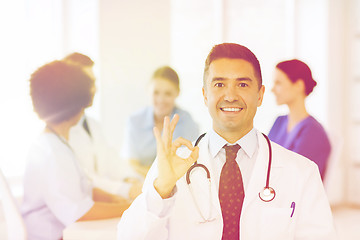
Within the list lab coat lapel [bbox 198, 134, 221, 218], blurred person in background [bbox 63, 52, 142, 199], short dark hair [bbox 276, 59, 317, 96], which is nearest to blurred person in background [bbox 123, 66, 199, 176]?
blurred person in background [bbox 63, 52, 142, 199]

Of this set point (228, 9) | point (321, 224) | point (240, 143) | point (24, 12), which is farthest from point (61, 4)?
point (321, 224)

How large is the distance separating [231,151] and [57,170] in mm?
907

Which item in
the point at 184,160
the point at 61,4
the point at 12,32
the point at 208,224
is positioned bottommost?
the point at 208,224

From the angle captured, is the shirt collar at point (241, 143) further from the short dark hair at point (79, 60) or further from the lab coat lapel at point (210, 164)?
the short dark hair at point (79, 60)

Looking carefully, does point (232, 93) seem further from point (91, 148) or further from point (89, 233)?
point (91, 148)

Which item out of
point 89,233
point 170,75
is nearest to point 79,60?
point 170,75

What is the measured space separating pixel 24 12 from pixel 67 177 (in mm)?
2542

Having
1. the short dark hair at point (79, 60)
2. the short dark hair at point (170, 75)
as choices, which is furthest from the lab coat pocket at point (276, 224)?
the short dark hair at point (170, 75)

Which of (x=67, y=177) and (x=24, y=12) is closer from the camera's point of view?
(x=67, y=177)

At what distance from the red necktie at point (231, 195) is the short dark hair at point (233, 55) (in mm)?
289

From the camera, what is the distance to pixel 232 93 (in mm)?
1330

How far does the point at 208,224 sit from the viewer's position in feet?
4.43

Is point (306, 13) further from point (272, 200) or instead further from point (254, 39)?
point (272, 200)

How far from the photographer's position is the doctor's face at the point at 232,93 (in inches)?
52.5
